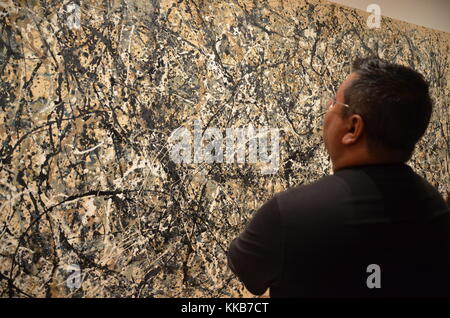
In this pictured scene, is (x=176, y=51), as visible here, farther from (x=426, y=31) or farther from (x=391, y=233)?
(x=426, y=31)

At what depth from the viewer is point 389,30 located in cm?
182

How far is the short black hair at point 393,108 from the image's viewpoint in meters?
0.65

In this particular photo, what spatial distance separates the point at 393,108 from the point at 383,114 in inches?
0.8

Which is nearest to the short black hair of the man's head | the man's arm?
the man's head

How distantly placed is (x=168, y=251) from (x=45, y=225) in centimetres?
42

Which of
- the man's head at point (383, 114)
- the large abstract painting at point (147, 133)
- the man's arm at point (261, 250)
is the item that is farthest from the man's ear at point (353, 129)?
the large abstract painting at point (147, 133)

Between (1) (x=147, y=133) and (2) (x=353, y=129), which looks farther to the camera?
(1) (x=147, y=133)

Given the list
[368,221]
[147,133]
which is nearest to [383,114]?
[368,221]

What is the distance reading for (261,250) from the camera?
0.65 metres

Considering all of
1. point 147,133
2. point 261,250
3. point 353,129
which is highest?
point 147,133

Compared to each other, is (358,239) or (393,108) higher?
(393,108)

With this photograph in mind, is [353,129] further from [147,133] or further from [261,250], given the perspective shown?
[147,133]

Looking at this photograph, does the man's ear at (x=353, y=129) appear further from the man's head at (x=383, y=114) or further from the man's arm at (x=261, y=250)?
the man's arm at (x=261, y=250)

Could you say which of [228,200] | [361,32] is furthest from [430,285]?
[361,32]
